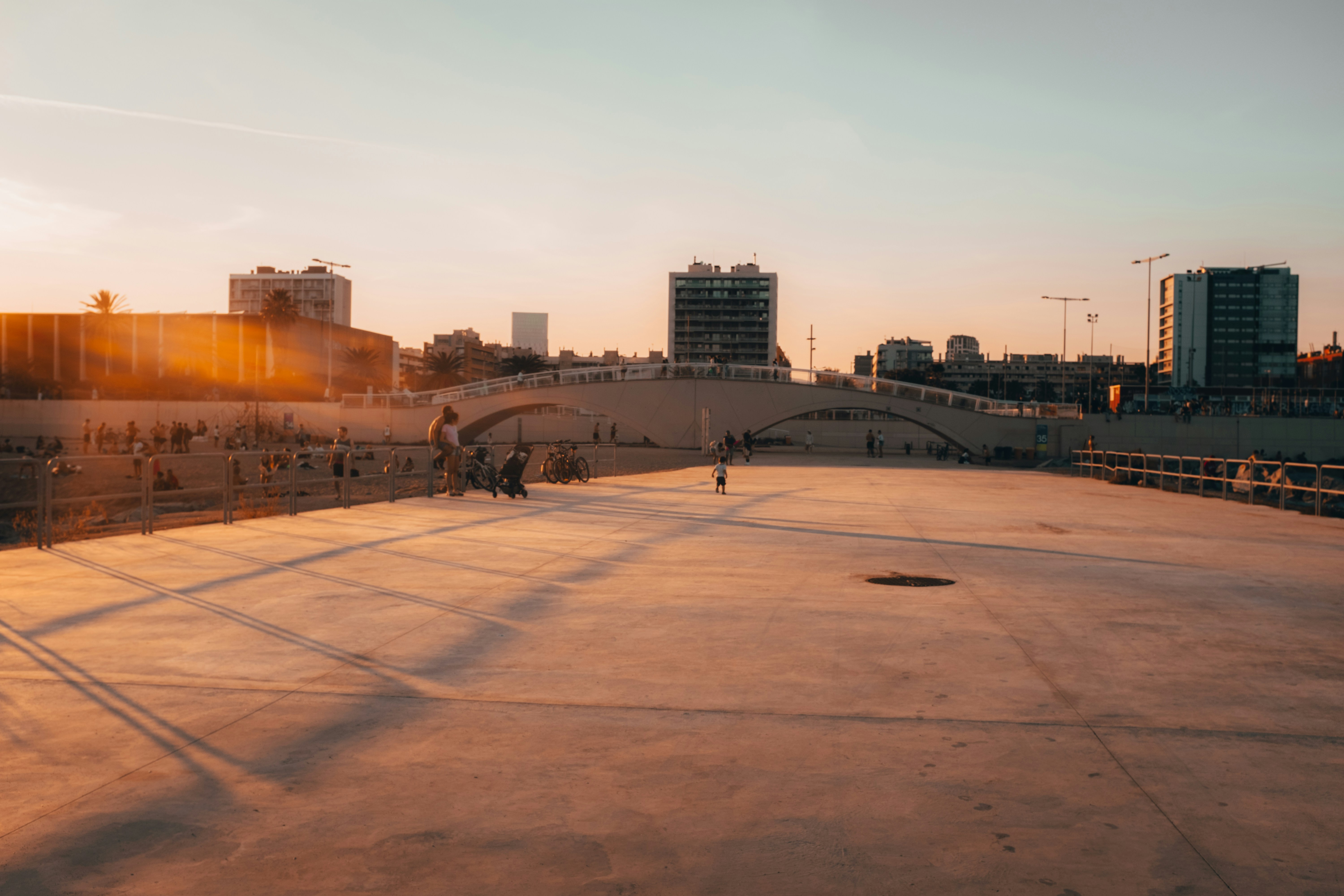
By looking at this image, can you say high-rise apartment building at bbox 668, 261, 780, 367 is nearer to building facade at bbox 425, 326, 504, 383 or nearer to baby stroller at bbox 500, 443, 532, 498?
building facade at bbox 425, 326, 504, 383

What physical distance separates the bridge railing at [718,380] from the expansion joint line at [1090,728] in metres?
49.6

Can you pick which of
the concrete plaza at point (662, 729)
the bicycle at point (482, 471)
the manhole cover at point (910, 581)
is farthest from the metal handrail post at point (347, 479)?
the manhole cover at point (910, 581)

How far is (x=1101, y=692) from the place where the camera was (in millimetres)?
5617

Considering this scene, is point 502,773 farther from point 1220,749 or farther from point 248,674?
point 1220,749

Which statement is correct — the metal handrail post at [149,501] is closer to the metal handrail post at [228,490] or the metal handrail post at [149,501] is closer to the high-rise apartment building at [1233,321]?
the metal handrail post at [228,490]

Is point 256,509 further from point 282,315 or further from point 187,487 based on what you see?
point 282,315

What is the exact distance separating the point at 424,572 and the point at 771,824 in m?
7.27

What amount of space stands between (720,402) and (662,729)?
6055 cm

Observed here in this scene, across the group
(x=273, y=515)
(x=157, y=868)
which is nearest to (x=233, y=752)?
(x=157, y=868)

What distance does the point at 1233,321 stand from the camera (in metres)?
184

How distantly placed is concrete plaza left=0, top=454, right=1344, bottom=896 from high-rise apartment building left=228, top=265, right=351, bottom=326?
163 metres

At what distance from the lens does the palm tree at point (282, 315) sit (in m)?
97.4

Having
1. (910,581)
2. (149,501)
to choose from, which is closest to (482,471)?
(149,501)

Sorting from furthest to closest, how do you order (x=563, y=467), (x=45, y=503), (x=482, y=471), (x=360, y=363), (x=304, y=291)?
1. (x=304, y=291)
2. (x=360, y=363)
3. (x=563, y=467)
4. (x=482, y=471)
5. (x=45, y=503)
